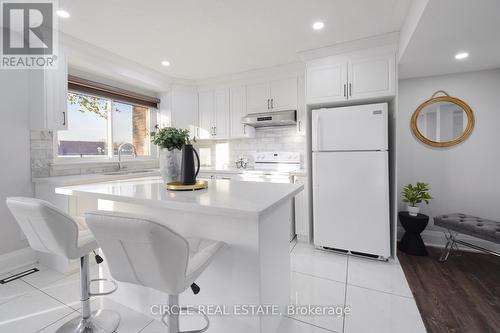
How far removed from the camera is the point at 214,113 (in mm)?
3967

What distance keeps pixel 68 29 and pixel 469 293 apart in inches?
174

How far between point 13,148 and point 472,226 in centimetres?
462

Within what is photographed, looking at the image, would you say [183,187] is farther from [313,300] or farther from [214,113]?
[214,113]

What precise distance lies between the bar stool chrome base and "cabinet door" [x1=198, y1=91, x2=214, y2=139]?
9.25ft

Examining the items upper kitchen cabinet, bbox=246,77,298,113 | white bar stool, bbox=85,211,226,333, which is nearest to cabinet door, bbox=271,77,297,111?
upper kitchen cabinet, bbox=246,77,298,113

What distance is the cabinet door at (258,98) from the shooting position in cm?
352

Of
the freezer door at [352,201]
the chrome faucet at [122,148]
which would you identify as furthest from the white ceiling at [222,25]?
the freezer door at [352,201]

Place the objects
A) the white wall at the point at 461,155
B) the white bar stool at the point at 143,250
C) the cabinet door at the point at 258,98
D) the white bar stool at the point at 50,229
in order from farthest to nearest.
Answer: the cabinet door at the point at 258,98 → the white wall at the point at 461,155 → the white bar stool at the point at 50,229 → the white bar stool at the point at 143,250

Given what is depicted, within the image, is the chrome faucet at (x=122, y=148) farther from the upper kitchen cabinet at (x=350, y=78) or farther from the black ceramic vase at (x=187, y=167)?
the upper kitchen cabinet at (x=350, y=78)

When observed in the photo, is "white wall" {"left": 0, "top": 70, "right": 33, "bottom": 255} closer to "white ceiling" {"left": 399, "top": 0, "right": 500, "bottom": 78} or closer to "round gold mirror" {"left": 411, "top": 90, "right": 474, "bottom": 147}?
"white ceiling" {"left": 399, "top": 0, "right": 500, "bottom": 78}

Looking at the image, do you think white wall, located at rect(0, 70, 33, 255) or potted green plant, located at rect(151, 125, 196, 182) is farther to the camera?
white wall, located at rect(0, 70, 33, 255)

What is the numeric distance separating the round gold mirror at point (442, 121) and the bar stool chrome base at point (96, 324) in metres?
3.69

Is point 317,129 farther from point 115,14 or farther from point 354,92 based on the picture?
point 115,14

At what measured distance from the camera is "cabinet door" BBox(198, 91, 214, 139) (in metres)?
3.99
